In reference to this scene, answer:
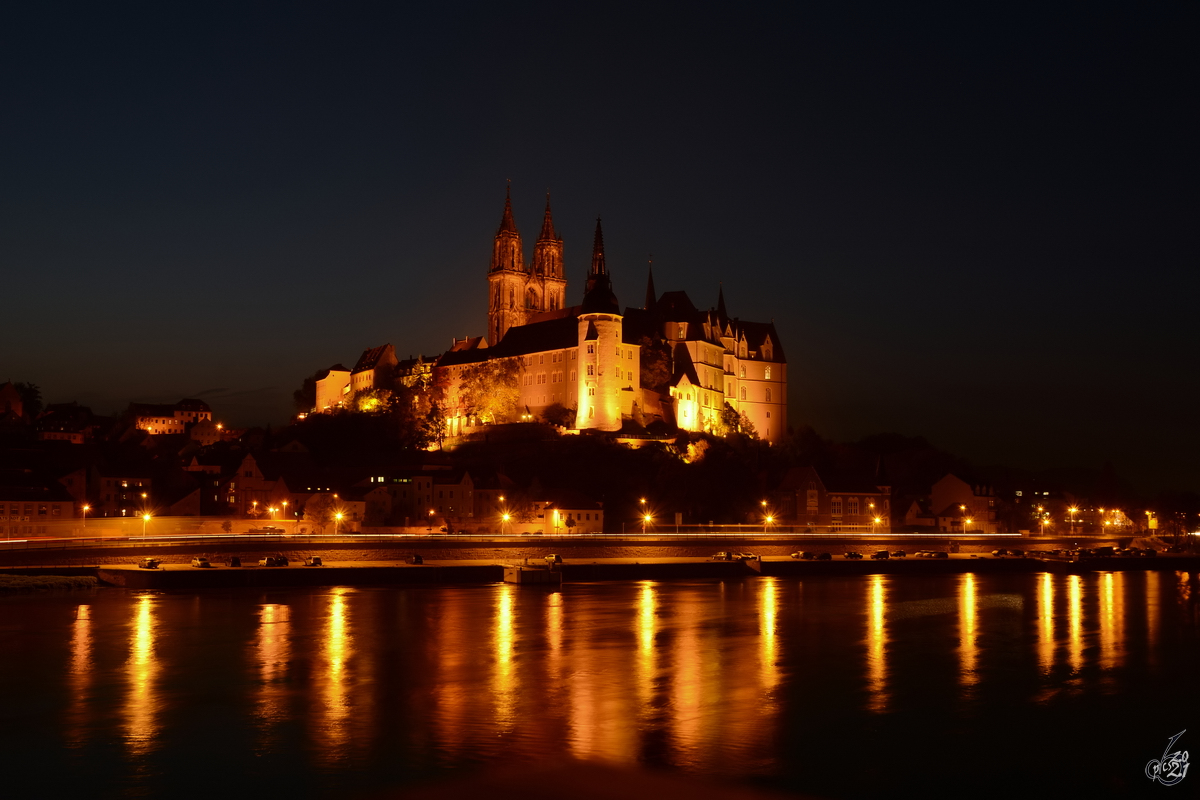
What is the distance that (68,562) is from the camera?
51562 millimetres

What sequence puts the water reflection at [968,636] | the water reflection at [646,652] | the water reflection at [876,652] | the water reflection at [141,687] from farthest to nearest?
the water reflection at [968,636]
the water reflection at [876,652]
the water reflection at [646,652]
the water reflection at [141,687]

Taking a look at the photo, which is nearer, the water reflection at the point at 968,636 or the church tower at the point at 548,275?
the water reflection at the point at 968,636

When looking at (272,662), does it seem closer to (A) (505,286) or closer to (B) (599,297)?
(B) (599,297)

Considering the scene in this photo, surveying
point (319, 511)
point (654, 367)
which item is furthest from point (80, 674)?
point (654, 367)

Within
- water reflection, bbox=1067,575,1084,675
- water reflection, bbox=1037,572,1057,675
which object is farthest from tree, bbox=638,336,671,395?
water reflection, bbox=1067,575,1084,675

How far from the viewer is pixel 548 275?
423 feet

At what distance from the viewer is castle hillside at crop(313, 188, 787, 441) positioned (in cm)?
9625

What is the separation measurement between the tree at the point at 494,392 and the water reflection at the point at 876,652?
49.6 m

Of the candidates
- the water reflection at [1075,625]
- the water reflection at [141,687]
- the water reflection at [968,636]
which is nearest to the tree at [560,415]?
the water reflection at [968,636]

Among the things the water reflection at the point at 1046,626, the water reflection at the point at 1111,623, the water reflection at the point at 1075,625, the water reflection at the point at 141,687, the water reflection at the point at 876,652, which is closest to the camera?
the water reflection at the point at 141,687

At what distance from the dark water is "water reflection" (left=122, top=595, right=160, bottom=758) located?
99mm

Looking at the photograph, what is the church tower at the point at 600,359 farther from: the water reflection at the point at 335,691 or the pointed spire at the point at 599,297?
the water reflection at the point at 335,691

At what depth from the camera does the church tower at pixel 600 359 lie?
9412cm

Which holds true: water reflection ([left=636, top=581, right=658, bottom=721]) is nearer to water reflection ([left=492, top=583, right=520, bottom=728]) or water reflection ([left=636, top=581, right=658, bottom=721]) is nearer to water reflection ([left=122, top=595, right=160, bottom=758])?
water reflection ([left=492, top=583, right=520, bottom=728])
